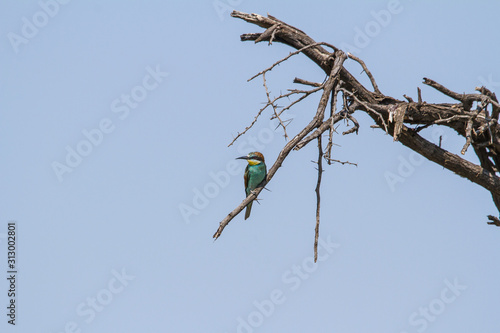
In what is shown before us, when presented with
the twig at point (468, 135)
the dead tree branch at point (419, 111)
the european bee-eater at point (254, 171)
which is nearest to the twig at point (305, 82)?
the dead tree branch at point (419, 111)

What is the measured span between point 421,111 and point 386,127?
0.43 m

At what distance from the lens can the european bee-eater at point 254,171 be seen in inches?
326

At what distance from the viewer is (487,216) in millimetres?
5520

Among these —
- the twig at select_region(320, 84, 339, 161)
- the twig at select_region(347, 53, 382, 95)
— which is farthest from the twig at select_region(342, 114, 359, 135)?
the twig at select_region(347, 53, 382, 95)

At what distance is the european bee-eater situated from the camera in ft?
27.2

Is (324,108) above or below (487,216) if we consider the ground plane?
above

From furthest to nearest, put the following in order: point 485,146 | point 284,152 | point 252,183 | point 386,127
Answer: point 252,183, point 485,146, point 386,127, point 284,152

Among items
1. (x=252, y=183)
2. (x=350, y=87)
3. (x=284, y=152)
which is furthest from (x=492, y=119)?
(x=252, y=183)

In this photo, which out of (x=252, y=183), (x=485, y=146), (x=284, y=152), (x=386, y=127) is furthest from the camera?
(x=252, y=183)

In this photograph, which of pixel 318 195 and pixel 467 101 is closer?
pixel 318 195

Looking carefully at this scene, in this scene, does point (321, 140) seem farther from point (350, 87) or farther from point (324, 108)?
point (350, 87)

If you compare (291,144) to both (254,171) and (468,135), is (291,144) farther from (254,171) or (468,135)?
(254,171)

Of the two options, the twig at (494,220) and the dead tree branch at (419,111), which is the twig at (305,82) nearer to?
the dead tree branch at (419,111)

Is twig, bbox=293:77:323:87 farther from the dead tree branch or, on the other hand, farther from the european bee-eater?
the european bee-eater
